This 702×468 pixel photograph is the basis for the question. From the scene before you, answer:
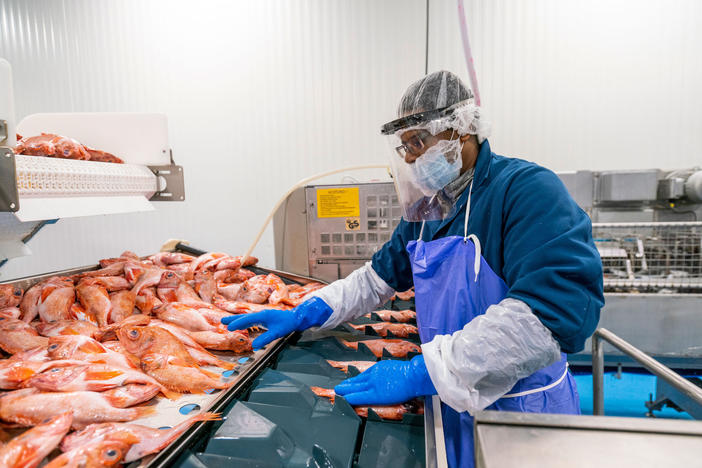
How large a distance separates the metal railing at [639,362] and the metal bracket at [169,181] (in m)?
2.50

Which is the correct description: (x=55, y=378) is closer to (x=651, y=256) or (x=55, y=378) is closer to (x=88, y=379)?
(x=88, y=379)

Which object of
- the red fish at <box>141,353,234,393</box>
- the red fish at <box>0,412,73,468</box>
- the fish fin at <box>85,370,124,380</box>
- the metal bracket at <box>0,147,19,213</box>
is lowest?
the red fish at <box>141,353,234,393</box>

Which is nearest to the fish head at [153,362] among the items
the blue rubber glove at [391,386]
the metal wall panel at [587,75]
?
the blue rubber glove at [391,386]

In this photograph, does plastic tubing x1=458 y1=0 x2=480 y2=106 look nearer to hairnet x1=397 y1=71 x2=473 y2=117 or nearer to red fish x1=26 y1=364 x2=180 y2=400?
hairnet x1=397 y1=71 x2=473 y2=117

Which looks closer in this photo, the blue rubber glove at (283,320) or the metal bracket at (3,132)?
the metal bracket at (3,132)

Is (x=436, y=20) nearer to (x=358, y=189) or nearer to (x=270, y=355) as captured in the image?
(x=358, y=189)

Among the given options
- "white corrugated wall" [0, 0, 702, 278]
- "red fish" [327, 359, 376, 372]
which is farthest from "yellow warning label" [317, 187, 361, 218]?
"white corrugated wall" [0, 0, 702, 278]

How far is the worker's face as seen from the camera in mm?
1468

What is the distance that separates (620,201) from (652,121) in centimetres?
145

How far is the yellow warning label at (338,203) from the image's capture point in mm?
2668

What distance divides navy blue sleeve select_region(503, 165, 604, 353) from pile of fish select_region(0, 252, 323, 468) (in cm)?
101

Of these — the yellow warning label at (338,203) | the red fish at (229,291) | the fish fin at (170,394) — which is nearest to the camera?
the fish fin at (170,394)

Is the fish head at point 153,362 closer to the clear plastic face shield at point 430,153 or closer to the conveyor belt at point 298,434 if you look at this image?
the conveyor belt at point 298,434

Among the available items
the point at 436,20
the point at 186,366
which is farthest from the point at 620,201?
the point at 186,366
